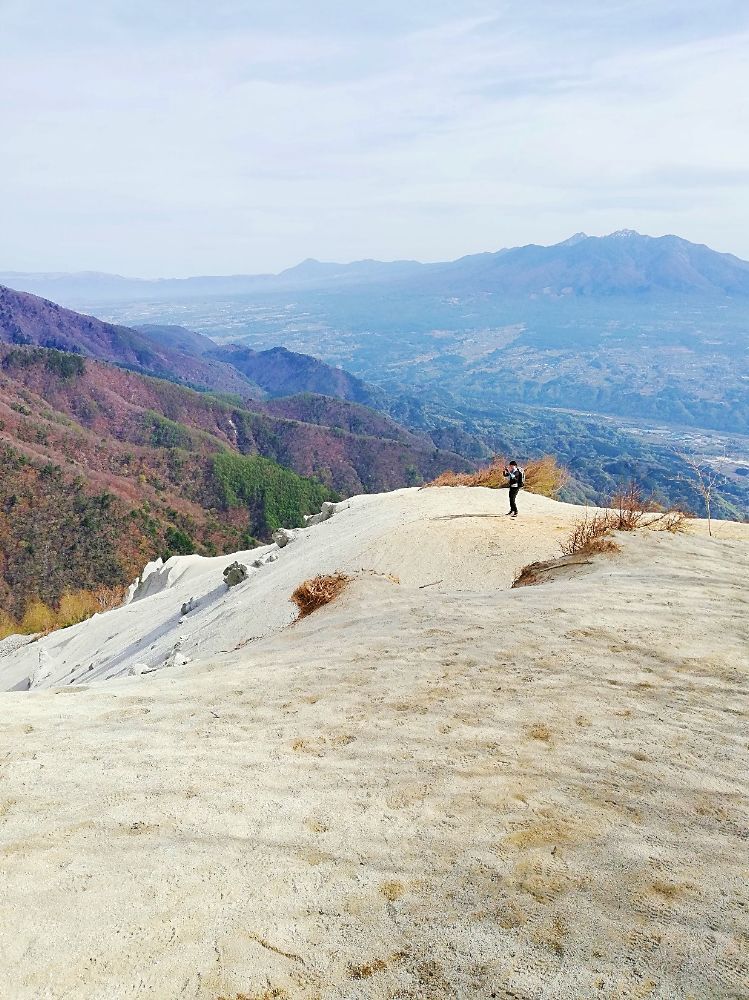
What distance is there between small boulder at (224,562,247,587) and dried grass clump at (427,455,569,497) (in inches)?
244

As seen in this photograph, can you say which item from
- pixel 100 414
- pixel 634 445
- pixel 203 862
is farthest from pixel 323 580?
pixel 634 445

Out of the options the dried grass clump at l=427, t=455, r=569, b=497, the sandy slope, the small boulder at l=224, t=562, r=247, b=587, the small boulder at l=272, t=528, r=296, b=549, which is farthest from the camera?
the dried grass clump at l=427, t=455, r=569, b=497

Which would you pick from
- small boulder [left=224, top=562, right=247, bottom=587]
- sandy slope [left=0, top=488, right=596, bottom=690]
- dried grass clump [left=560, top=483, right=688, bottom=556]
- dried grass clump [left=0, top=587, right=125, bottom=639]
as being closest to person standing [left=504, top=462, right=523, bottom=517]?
sandy slope [left=0, top=488, right=596, bottom=690]

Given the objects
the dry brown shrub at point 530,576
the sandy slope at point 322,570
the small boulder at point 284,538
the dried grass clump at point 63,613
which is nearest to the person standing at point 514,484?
the sandy slope at point 322,570

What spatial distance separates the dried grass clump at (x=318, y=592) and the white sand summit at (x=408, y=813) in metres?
1.97

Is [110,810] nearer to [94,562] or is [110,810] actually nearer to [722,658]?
[722,658]

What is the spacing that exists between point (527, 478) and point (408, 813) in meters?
17.3

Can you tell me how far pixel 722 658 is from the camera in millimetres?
4934

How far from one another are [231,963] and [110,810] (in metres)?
1.38

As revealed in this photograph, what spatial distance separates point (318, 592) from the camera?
9.09 m

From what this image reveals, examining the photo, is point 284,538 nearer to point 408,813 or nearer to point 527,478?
point 527,478

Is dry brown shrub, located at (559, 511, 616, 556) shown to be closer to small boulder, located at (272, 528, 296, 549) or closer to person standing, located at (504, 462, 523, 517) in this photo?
person standing, located at (504, 462, 523, 517)

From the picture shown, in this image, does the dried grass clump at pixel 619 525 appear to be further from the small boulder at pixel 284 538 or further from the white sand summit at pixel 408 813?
the small boulder at pixel 284 538

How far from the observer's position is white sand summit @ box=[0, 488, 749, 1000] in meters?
2.37
